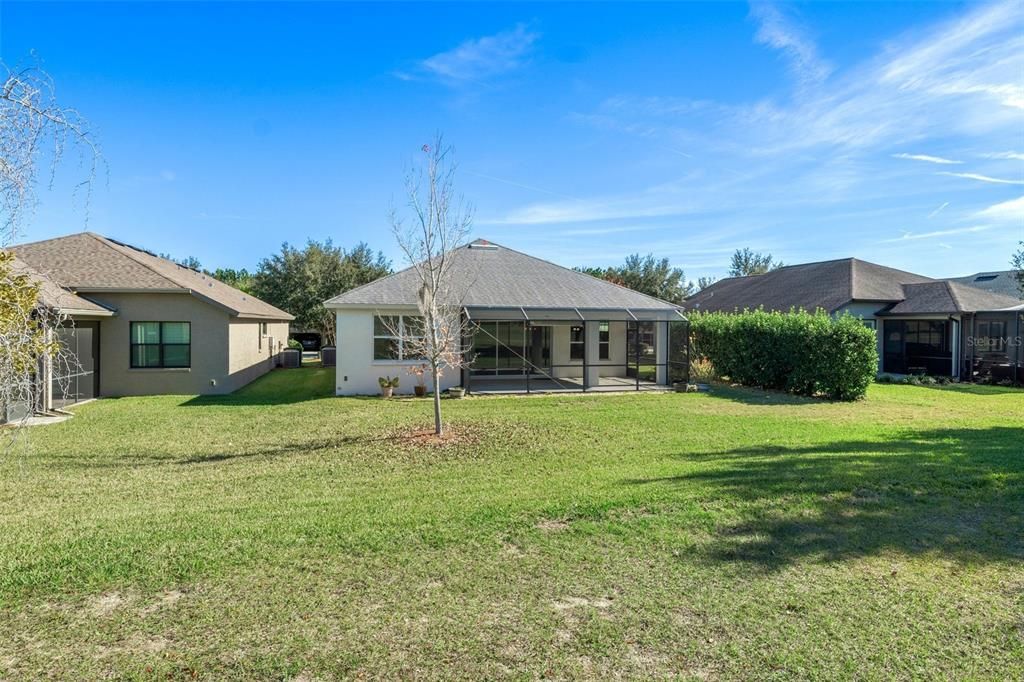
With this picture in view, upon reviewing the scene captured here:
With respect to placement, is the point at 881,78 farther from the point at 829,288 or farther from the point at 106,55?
the point at 106,55

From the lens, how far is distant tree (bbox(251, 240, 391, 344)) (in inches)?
1302

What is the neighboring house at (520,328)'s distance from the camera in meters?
16.1

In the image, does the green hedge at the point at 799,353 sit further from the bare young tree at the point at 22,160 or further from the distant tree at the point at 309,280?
the distant tree at the point at 309,280

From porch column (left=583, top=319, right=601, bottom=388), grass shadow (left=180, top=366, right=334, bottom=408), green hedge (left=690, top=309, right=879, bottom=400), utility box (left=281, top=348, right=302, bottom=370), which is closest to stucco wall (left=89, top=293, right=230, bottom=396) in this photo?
grass shadow (left=180, top=366, right=334, bottom=408)

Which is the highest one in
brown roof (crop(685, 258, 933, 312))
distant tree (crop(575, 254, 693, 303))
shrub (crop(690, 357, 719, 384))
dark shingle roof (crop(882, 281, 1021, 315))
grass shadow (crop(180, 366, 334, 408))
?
distant tree (crop(575, 254, 693, 303))

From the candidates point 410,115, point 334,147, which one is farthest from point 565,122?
point 334,147

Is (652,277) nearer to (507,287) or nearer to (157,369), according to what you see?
(507,287)

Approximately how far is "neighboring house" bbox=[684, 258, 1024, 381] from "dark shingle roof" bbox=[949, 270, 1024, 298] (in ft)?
18.3

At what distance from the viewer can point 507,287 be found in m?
18.3

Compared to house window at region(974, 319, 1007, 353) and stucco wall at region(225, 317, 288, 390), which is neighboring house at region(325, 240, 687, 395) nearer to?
stucco wall at region(225, 317, 288, 390)

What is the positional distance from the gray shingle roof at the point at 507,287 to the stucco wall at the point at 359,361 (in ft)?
1.86

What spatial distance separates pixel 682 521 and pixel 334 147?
601 inches

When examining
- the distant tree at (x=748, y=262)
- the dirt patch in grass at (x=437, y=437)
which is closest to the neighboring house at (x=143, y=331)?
the dirt patch in grass at (x=437, y=437)

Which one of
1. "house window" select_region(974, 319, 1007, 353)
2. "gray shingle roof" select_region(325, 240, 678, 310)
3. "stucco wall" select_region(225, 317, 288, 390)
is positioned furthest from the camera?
"house window" select_region(974, 319, 1007, 353)
